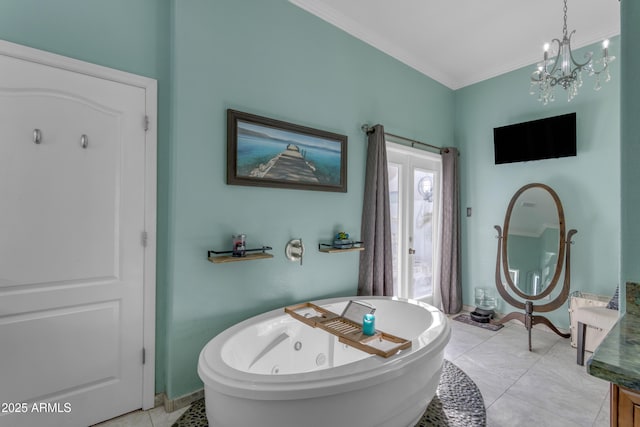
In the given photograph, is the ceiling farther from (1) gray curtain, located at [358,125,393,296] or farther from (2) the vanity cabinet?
(2) the vanity cabinet

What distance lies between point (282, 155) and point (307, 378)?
163 cm

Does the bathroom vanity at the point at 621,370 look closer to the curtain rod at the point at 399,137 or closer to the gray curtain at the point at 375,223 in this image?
the gray curtain at the point at 375,223

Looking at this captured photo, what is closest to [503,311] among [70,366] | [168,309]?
[168,309]

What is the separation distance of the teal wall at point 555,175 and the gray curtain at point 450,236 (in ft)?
0.88

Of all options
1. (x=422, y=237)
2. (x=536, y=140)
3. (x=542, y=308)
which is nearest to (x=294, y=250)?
(x=422, y=237)

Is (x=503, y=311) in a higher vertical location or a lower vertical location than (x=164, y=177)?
lower

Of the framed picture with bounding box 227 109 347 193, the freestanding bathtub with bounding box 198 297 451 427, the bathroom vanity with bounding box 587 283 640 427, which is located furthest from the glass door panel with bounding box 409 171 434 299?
the bathroom vanity with bounding box 587 283 640 427

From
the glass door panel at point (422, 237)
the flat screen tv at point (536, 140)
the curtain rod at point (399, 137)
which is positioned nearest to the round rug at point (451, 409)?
the glass door panel at point (422, 237)

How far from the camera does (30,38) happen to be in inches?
63.4

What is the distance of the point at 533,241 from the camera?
3.39m

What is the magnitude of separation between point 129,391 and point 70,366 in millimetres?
390

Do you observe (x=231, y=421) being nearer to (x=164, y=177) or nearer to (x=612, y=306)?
(x=164, y=177)

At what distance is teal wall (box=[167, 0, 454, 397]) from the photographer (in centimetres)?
197

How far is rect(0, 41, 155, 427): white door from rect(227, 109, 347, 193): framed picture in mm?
611
